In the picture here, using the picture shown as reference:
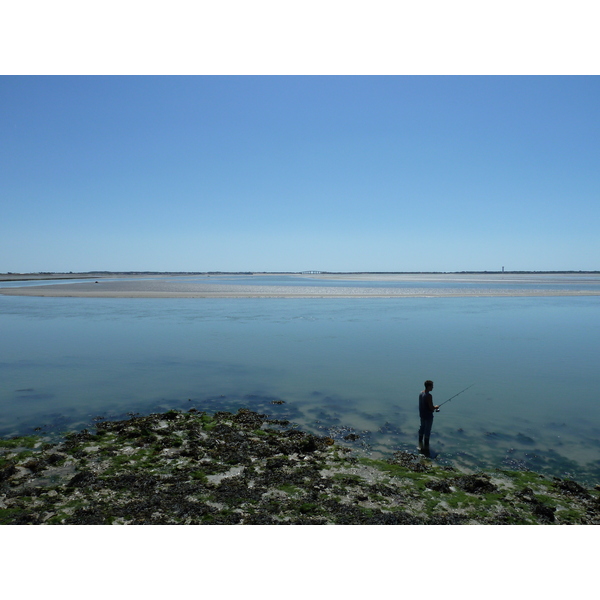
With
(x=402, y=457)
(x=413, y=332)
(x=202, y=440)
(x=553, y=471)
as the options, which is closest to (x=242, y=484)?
(x=202, y=440)

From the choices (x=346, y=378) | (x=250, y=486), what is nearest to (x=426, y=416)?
(x=250, y=486)

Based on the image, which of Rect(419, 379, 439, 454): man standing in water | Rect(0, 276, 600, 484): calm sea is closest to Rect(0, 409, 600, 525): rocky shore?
Rect(419, 379, 439, 454): man standing in water

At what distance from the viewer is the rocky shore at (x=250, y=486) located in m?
6.50

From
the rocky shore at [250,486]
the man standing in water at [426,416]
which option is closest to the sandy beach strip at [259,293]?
the rocky shore at [250,486]

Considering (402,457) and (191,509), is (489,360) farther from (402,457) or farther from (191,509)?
(191,509)

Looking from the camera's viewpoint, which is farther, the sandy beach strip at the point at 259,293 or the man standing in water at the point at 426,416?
the sandy beach strip at the point at 259,293

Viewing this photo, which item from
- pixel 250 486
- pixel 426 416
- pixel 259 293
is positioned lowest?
pixel 250 486

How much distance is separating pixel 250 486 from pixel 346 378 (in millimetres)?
8048

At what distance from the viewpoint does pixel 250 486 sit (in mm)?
7406

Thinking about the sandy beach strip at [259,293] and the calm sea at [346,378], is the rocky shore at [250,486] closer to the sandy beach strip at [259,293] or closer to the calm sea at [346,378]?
the calm sea at [346,378]

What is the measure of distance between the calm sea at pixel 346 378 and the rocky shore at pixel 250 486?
3.01ft

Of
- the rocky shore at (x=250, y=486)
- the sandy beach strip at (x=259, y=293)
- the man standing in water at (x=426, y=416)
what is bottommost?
the rocky shore at (x=250, y=486)

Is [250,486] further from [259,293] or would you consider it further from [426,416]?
[259,293]

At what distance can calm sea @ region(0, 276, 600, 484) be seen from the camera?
1009cm
